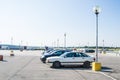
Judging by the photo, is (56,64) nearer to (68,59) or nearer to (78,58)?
(68,59)

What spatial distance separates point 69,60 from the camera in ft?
90.1

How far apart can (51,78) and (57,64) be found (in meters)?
9.02

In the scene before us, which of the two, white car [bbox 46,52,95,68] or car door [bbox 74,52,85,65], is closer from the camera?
white car [bbox 46,52,95,68]

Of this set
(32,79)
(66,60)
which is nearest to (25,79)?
(32,79)

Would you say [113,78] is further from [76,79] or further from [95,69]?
[95,69]

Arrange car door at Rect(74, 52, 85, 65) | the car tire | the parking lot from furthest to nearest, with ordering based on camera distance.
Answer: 1. car door at Rect(74, 52, 85, 65)
2. the car tire
3. the parking lot

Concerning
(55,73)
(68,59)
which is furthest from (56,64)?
(55,73)

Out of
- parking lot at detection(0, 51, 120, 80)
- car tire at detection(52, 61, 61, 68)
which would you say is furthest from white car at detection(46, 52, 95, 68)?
parking lot at detection(0, 51, 120, 80)

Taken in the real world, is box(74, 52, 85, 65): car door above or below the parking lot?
above

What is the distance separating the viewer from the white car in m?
27.4

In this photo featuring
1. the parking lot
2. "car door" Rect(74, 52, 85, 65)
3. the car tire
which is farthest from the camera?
"car door" Rect(74, 52, 85, 65)

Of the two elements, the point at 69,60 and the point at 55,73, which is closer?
the point at 55,73

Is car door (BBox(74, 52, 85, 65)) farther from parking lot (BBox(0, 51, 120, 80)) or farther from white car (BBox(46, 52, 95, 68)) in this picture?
parking lot (BBox(0, 51, 120, 80))

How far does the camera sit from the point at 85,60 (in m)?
27.9
